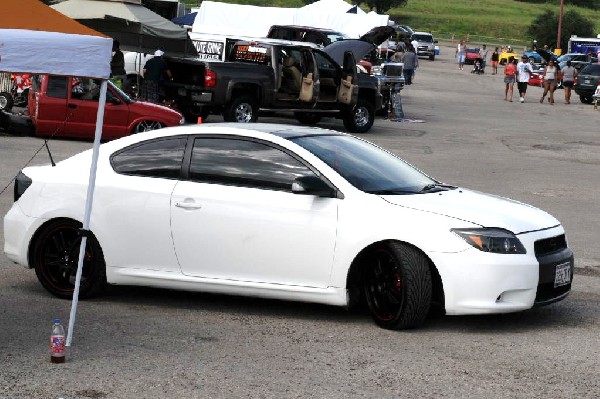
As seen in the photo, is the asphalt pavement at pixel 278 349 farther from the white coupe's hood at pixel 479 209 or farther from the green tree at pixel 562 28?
the green tree at pixel 562 28

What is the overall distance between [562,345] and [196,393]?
2795mm

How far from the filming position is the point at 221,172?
909 centimetres

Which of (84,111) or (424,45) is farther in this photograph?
(424,45)

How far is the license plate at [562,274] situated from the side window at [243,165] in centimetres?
190

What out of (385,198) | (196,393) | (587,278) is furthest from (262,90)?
(196,393)

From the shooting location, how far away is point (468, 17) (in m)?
118

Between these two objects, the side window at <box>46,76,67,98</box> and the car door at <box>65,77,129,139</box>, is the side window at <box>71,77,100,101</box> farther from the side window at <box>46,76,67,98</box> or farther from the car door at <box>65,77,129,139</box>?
the side window at <box>46,76,67,98</box>

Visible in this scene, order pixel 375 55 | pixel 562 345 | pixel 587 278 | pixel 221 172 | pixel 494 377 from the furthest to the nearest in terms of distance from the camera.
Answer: pixel 375 55, pixel 587 278, pixel 221 172, pixel 562 345, pixel 494 377

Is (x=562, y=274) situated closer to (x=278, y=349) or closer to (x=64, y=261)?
(x=278, y=349)

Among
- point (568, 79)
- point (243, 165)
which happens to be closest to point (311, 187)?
point (243, 165)

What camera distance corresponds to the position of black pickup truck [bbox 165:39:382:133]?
2555 cm

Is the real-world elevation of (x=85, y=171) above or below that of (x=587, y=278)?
above

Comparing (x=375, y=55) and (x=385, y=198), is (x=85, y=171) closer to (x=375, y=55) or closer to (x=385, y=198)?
(x=385, y=198)

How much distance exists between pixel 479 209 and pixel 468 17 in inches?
4404
